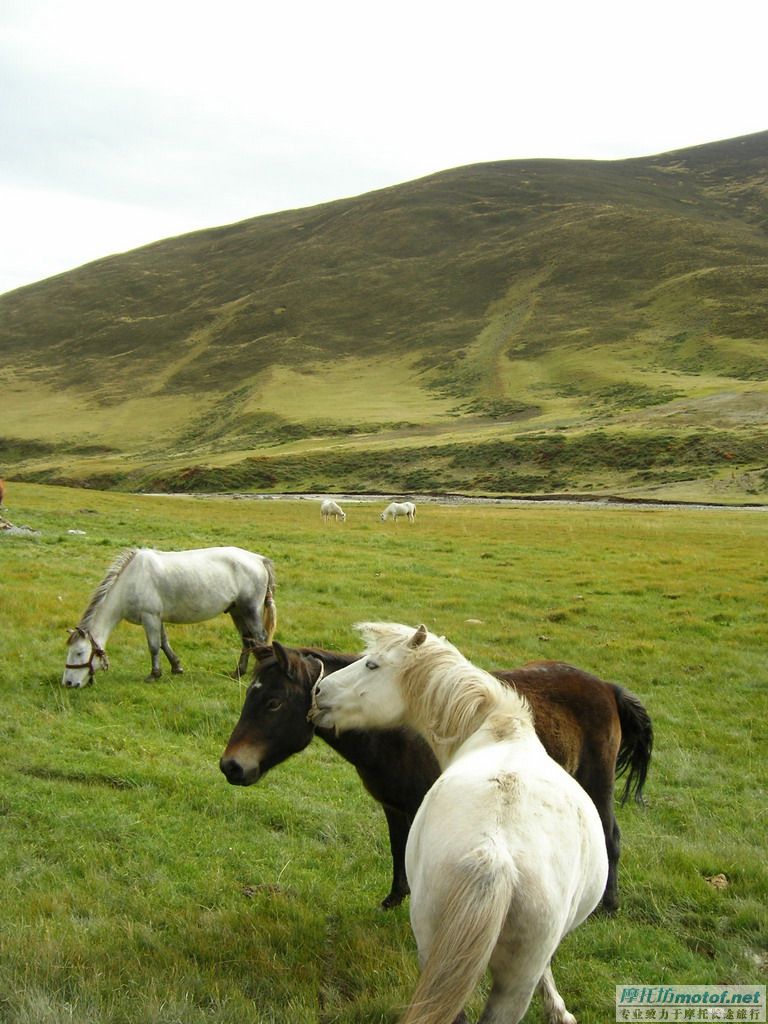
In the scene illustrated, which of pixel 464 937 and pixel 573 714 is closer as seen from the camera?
pixel 464 937

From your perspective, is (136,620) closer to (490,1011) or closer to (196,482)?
(490,1011)

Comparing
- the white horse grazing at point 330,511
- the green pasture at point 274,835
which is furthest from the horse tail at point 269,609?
the white horse grazing at point 330,511

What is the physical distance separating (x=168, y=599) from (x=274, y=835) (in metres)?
6.04

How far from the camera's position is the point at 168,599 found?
39.3 feet

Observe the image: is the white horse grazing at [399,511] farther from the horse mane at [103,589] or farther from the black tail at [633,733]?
the black tail at [633,733]

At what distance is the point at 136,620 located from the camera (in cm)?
1173

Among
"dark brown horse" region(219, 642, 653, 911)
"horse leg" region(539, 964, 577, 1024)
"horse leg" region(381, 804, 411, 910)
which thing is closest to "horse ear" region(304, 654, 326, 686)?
"dark brown horse" region(219, 642, 653, 911)

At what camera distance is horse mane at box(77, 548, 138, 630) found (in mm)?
10977

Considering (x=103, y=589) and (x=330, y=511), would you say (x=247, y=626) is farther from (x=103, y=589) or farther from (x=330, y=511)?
(x=330, y=511)

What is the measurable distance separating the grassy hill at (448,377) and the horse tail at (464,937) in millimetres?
58697

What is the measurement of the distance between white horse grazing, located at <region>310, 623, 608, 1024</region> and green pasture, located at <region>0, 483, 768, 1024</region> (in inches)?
46.3

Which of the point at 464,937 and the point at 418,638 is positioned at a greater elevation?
the point at 418,638

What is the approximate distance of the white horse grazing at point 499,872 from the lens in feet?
10.1

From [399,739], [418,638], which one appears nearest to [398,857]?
[399,739]
